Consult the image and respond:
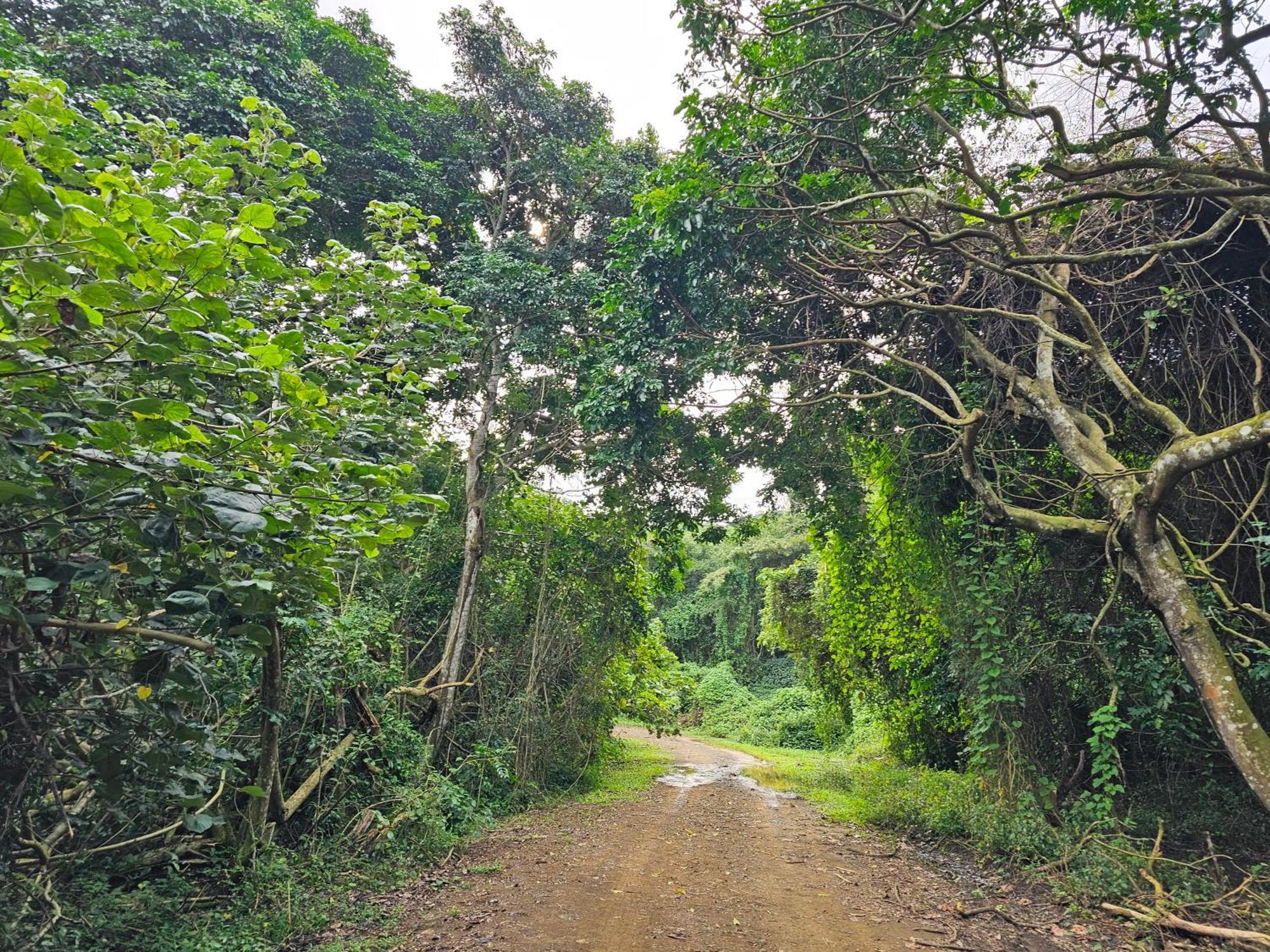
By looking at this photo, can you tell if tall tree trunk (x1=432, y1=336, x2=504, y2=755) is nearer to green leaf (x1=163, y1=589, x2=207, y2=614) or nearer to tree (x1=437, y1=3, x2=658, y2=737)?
tree (x1=437, y1=3, x2=658, y2=737)

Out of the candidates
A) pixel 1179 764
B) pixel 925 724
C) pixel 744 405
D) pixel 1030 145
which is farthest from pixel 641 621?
pixel 1030 145

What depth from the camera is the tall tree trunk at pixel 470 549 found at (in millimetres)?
8156

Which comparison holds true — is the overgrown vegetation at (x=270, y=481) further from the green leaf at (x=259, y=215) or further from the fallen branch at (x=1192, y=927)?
the fallen branch at (x=1192, y=927)

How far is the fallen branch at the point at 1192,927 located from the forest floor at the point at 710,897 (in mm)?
208

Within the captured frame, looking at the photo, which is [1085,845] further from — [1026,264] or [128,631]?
[128,631]

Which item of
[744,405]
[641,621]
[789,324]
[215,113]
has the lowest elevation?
[641,621]

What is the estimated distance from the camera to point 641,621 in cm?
1088

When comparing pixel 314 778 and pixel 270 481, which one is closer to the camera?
pixel 270 481

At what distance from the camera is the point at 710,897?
198 inches

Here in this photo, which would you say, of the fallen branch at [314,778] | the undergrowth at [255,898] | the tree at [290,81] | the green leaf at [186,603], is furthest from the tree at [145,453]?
the tree at [290,81]

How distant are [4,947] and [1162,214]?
1040 centimetres

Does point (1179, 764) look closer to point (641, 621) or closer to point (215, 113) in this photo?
point (641, 621)

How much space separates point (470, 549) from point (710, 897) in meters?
5.43

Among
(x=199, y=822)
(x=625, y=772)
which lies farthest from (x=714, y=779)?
(x=199, y=822)
